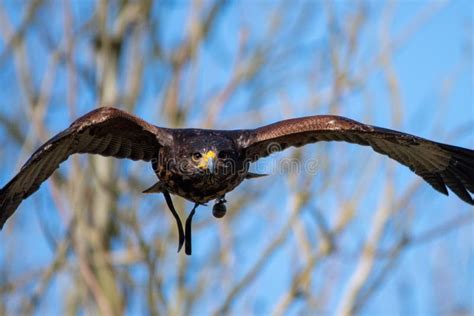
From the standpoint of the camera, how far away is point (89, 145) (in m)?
8.41

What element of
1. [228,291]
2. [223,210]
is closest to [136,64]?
[228,291]

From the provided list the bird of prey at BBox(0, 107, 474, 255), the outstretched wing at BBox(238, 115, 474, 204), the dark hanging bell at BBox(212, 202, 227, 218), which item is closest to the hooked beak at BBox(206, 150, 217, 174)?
the bird of prey at BBox(0, 107, 474, 255)

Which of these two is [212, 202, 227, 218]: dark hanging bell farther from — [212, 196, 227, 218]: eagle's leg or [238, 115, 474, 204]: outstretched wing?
[238, 115, 474, 204]: outstretched wing

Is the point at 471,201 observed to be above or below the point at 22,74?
below

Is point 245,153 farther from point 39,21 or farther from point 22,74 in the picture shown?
point 39,21

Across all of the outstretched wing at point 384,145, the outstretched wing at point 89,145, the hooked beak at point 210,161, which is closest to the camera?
the outstretched wing at point 89,145

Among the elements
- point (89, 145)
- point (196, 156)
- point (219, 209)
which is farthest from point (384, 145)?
point (89, 145)

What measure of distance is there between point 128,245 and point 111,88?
177 centimetres

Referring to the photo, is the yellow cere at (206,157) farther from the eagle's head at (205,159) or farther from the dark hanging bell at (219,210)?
the dark hanging bell at (219,210)

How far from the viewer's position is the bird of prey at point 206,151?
7938 millimetres

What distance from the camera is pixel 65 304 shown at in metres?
10.6

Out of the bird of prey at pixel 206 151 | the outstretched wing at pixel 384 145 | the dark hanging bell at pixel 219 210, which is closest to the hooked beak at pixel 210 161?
the bird of prey at pixel 206 151

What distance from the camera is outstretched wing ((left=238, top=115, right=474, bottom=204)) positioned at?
8164 mm

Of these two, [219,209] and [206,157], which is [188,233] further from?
[206,157]
